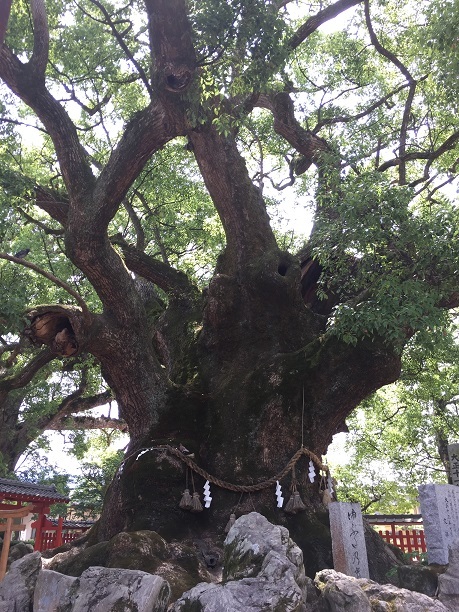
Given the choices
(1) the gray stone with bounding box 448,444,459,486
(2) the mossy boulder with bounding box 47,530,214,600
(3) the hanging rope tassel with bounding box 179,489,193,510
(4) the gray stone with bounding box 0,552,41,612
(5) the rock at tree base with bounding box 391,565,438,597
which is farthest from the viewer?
(1) the gray stone with bounding box 448,444,459,486

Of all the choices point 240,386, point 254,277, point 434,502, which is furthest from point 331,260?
point 434,502

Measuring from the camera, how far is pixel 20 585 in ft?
13.2

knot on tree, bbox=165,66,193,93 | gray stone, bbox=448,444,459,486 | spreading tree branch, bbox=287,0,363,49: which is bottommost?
gray stone, bbox=448,444,459,486

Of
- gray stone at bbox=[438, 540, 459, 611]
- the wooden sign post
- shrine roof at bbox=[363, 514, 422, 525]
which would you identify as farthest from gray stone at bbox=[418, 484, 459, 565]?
shrine roof at bbox=[363, 514, 422, 525]

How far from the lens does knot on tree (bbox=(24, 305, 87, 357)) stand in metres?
6.62

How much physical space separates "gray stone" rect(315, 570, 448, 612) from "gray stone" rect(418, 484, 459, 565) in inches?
81.5

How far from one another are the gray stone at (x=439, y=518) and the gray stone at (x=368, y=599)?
2071 mm

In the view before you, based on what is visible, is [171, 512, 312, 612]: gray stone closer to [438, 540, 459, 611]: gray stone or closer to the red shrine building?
[438, 540, 459, 611]: gray stone

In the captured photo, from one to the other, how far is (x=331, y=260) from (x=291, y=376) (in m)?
1.55

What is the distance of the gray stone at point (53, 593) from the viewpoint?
375 cm

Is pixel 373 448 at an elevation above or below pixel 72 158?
below

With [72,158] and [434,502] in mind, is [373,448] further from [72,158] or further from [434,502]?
[72,158]

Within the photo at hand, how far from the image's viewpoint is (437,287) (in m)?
6.54

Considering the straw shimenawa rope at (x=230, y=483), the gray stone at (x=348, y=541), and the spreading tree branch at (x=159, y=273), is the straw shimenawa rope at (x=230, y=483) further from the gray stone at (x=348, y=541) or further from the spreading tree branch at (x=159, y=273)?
the spreading tree branch at (x=159, y=273)
